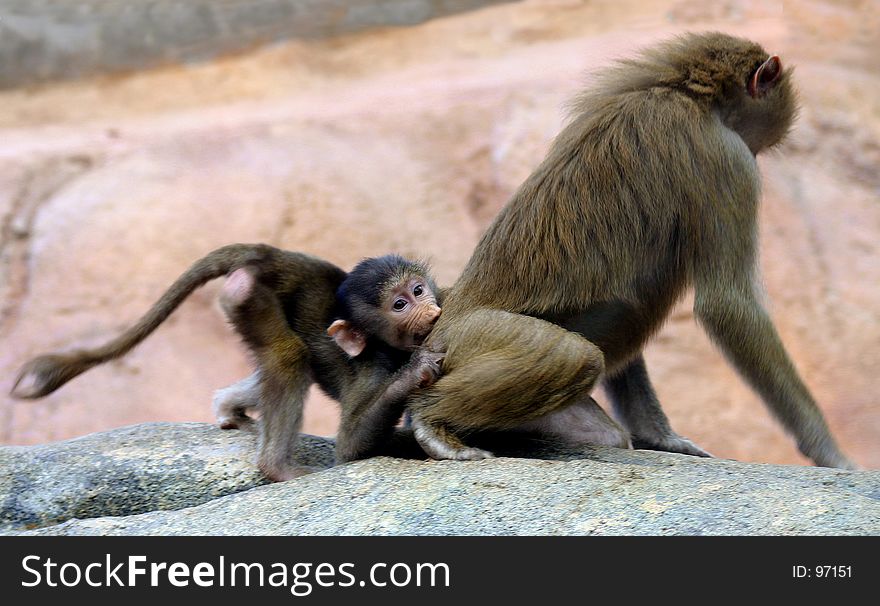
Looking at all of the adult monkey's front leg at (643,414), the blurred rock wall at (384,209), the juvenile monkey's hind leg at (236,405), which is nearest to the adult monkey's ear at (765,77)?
the adult monkey's front leg at (643,414)

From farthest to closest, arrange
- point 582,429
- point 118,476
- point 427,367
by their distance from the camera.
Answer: point 582,429 < point 118,476 < point 427,367

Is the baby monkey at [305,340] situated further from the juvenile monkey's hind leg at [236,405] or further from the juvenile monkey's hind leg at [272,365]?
the juvenile monkey's hind leg at [236,405]

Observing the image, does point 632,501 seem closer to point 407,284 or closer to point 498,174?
point 407,284

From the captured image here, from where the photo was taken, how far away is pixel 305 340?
17.1 feet

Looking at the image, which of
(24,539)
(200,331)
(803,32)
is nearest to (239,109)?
(200,331)

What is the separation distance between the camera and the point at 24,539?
4.10 metres

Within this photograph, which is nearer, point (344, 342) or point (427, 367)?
point (427, 367)

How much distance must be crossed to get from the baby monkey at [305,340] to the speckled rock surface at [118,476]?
0.27 m

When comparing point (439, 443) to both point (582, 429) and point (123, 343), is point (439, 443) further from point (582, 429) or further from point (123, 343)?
point (123, 343)

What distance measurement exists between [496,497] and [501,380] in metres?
0.60

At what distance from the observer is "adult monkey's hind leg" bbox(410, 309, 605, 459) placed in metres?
4.61

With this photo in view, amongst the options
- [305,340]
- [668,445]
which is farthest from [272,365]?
[668,445]

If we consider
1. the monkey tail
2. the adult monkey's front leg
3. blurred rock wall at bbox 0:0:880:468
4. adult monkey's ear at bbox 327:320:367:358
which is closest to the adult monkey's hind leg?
adult monkey's ear at bbox 327:320:367:358

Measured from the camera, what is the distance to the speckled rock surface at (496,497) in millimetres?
3965
